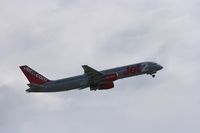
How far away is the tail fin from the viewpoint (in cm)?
13634

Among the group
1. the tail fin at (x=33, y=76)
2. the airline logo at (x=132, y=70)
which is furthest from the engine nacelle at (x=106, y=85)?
the tail fin at (x=33, y=76)

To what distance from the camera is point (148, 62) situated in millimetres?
Answer: 142875

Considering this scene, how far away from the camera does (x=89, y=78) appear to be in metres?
131

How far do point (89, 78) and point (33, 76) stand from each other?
18.3 m

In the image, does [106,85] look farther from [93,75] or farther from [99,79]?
[93,75]

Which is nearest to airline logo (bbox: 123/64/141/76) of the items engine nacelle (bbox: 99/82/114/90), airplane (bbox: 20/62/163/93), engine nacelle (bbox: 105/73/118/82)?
airplane (bbox: 20/62/163/93)

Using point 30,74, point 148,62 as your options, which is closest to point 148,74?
point 148,62

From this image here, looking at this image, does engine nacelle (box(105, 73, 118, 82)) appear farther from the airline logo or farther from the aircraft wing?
the airline logo

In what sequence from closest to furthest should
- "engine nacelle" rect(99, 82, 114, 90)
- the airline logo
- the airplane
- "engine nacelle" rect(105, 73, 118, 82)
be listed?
"engine nacelle" rect(99, 82, 114, 90), "engine nacelle" rect(105, 73, 118, 82), the airplane, the airline logo

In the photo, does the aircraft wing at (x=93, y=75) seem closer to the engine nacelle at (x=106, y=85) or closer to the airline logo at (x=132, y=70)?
the engine nacelle at (x=106, y=85)

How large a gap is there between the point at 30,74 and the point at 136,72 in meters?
31.4

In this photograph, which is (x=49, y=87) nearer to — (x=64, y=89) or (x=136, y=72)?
(x=64, y=89)

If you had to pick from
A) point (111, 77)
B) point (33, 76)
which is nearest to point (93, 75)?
point (111, 77)

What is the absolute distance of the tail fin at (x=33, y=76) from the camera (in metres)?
136
